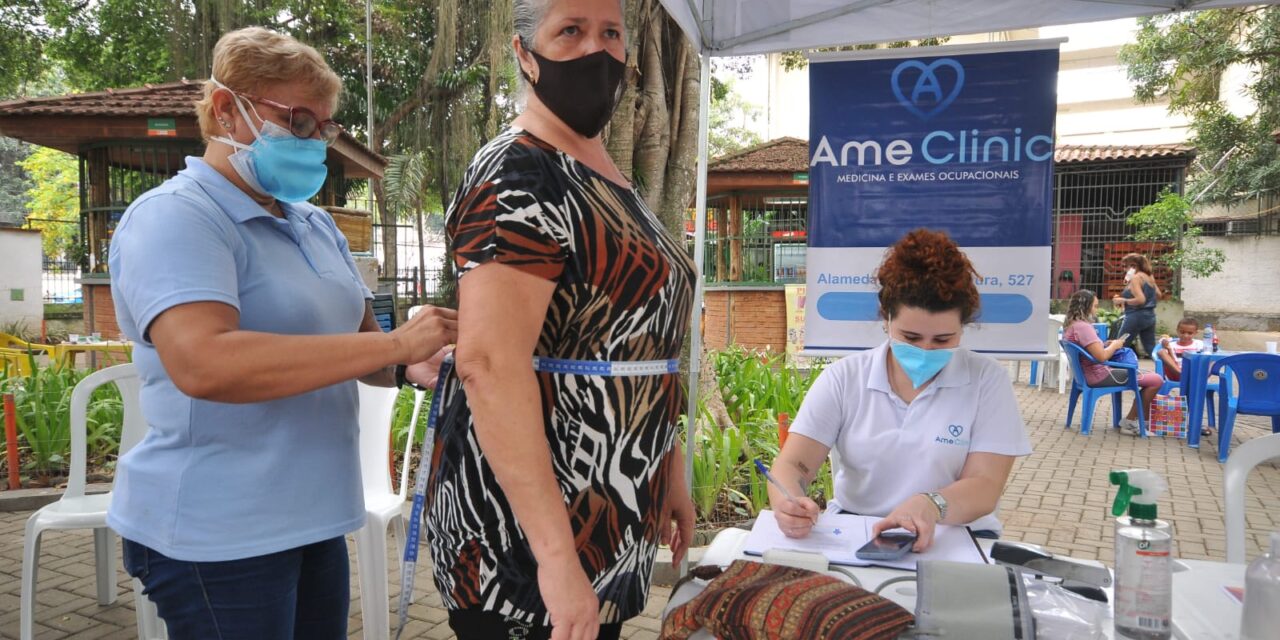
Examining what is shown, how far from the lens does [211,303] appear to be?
1307mm

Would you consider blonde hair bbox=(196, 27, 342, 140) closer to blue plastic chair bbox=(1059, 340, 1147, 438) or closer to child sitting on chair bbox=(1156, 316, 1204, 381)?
blue plastic chair bbox=(1059, 340, 1147, 438)

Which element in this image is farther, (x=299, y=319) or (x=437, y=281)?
(x=437, y=281)

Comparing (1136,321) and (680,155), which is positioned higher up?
(680,155)

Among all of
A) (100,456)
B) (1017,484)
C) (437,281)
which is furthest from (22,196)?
(1017,484)

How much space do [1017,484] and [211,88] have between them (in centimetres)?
621

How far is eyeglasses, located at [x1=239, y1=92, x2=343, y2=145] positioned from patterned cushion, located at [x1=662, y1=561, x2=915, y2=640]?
3.97 feet

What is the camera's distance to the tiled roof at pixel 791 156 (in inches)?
532

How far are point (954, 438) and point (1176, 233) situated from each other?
16707 mm

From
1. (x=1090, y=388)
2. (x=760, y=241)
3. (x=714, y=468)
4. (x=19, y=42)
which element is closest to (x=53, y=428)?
(x=714, y=468)

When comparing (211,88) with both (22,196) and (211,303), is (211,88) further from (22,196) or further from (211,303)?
(22,196)

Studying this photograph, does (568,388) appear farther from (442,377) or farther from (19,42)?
(19,42)

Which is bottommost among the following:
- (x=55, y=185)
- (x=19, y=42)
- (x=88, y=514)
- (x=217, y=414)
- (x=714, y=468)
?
(x=714, y=468)

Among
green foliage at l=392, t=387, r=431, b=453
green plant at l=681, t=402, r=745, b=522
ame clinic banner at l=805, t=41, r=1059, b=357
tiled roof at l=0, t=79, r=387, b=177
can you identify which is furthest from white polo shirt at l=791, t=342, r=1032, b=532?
tiled roof at l=0, t=79, r=387, b=177

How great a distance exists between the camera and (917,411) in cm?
226
